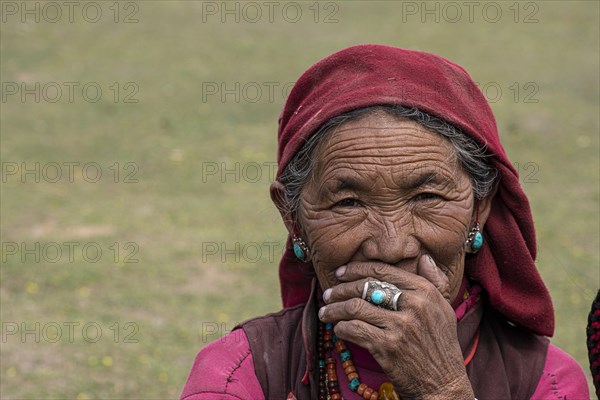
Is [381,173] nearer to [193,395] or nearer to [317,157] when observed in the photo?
[317,157]

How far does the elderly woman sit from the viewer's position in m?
2.68

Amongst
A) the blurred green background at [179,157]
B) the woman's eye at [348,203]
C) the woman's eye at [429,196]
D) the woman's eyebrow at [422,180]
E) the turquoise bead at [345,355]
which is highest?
the woman's eyebrow at [422,180]

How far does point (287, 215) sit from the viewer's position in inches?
118

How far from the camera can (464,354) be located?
9.71 feet

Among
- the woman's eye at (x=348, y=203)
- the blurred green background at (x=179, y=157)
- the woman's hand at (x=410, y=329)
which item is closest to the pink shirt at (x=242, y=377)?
the woman's hand at (x=410, y=329)

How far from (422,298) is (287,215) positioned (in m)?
0.57

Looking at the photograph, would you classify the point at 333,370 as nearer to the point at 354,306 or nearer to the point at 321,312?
the point at 321,312

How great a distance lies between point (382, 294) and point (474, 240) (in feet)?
1.42

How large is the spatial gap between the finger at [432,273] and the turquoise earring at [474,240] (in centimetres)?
18

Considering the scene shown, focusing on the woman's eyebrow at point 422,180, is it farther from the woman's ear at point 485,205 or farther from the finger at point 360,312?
the finger at point 360,312

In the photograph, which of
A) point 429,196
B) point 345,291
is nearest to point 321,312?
point 345,291

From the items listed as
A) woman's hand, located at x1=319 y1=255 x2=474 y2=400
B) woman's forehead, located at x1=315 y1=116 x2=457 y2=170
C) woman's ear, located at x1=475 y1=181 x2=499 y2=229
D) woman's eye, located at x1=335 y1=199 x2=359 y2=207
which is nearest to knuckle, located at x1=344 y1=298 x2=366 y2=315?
woman's hand, located at x1=319 y1=255 x2=474 y2=400

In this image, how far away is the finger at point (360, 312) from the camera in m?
2.64

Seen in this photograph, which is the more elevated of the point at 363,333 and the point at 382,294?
the point at 382,294
